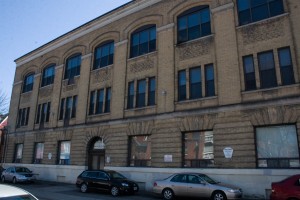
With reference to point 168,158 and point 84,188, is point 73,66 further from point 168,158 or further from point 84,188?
point 168,158

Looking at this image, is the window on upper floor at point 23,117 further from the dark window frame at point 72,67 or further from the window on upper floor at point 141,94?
the window on upper floor at point 141,94

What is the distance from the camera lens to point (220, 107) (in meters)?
17.8

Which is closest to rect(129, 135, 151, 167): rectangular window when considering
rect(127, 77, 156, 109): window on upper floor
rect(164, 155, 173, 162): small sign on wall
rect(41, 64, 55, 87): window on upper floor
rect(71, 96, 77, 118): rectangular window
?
rect(164, 155, 173, 162): small sign on wall

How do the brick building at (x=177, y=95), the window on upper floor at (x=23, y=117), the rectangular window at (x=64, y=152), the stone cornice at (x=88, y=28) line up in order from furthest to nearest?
the window on upper floor at (x=23, y=117) < the rectangular window at (x=64, y=152) < the stone cornice at (x=88, y=28) < the brick building at (x=177, y=95)

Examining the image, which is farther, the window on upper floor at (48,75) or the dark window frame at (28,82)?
the dark window frame at (28,82)

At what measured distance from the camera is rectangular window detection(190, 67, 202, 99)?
1936cm

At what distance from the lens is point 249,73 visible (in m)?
17.5

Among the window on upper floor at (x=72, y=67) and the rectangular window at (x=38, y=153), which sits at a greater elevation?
the window on upper floor at (x=72, y=67)

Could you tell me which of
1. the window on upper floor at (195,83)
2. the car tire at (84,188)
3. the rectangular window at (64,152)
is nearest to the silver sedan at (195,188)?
the car tire at (84,188)

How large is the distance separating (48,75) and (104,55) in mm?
9693

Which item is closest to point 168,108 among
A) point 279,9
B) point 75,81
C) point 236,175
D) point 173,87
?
point 173,87

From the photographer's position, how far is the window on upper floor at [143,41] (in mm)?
23156

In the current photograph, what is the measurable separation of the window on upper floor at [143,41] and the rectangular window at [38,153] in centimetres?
1459

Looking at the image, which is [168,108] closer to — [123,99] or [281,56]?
[123,99]
